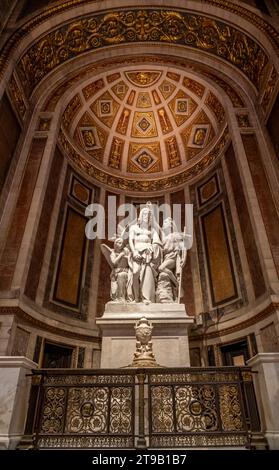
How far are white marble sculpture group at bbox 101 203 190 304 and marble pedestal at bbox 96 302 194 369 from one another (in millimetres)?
412

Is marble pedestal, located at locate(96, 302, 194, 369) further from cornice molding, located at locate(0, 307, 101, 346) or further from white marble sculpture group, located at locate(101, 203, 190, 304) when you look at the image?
cornice molding, located at locate(0, 307, 101, 346)

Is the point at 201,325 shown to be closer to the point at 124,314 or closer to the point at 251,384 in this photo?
the point at 124,314

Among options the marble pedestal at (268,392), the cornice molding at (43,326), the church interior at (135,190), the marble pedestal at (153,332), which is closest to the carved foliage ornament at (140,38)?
the church interior at (135,190)

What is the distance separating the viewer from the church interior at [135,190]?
396cm

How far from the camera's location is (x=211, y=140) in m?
12.1

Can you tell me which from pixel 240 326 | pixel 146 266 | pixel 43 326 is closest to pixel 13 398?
pixel 146 266

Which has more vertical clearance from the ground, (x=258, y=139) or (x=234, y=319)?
(x=258, y=139)

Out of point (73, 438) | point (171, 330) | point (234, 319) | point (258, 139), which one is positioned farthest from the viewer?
point (258, 139)

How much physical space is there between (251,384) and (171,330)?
90.1 inches

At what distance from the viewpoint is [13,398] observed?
369 centimetres

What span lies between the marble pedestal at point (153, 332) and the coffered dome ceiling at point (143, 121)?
25.1 ft

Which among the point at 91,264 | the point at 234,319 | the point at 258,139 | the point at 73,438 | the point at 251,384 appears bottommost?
the point at 73,438

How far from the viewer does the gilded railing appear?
363 cm

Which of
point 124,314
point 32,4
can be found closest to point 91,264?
point 124,314
